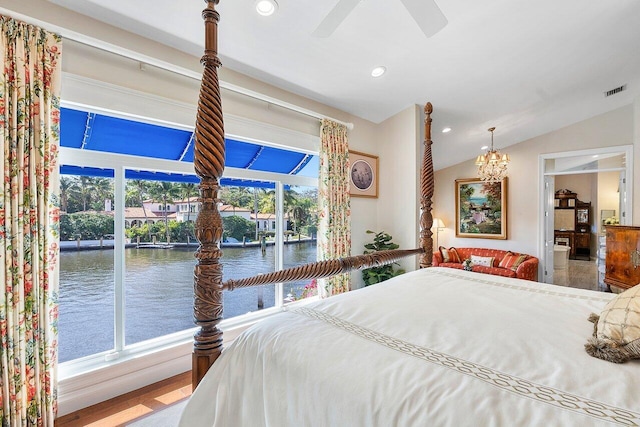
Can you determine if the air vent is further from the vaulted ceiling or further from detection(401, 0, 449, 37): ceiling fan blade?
detection(401, 0, 449, 37): ceiling fan blade

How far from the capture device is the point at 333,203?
3381mm

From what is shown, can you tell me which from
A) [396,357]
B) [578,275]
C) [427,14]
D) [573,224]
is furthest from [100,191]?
[573,224]

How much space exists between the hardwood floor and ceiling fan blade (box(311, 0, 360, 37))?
8.75ft

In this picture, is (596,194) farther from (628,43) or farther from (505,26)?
(505,26)

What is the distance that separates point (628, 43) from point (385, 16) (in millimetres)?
2621

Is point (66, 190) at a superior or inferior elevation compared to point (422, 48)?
inferior

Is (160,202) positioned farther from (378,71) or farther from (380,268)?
(380,268)

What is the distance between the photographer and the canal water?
2.13 meters

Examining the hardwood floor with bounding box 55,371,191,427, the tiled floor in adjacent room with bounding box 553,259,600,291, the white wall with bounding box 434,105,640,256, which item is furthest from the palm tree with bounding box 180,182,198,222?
the tiled floor in adjacent room with bounding box 553,259,600,291

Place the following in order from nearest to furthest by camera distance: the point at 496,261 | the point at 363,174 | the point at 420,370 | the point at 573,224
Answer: the point at 420,370 < the point at 363,174 < the point at 496,261 < the point at 573,224

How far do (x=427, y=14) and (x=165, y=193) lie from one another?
7.73 feet

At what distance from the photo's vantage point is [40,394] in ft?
5.71

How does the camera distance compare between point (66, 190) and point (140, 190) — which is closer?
point (66, 190)

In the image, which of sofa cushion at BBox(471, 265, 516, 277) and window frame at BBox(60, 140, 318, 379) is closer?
window frame at BBox(60, 140, 318, 379)
